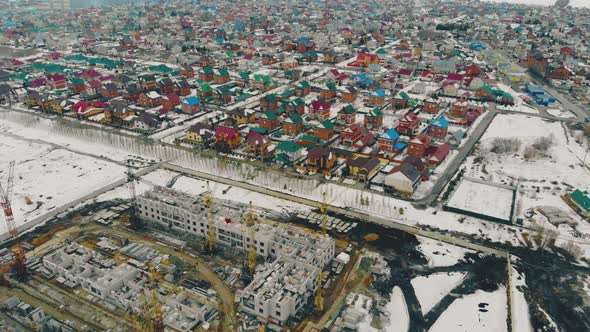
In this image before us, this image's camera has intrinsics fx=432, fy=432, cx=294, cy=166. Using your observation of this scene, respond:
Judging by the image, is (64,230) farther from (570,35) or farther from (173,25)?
(570,35)

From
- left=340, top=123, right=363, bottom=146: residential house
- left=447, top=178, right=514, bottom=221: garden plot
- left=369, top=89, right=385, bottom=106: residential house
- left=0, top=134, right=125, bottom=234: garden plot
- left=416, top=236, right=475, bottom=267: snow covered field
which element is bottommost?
left=416, top=236, right=475, bottom=267: snow covered field

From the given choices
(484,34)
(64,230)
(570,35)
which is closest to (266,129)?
(64,230)

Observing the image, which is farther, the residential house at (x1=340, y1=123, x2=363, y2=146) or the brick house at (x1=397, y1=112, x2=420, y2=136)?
the brick house at (x1=397, y1=112, x2=420, y2=136)

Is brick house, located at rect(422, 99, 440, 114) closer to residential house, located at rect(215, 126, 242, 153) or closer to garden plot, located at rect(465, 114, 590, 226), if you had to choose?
garden plot, located at rect(465, 114, 590, 226)

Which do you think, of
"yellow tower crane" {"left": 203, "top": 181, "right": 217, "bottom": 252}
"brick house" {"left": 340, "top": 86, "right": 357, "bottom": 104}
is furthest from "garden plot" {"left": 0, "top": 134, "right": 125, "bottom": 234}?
"brick house" {"left": 340, "top": 86, "right": 357, "bottom": 104}

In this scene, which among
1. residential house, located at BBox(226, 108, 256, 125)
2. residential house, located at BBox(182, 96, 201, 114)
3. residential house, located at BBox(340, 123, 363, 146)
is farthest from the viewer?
residential house, located at BBox(182, 96, 201, 114)
